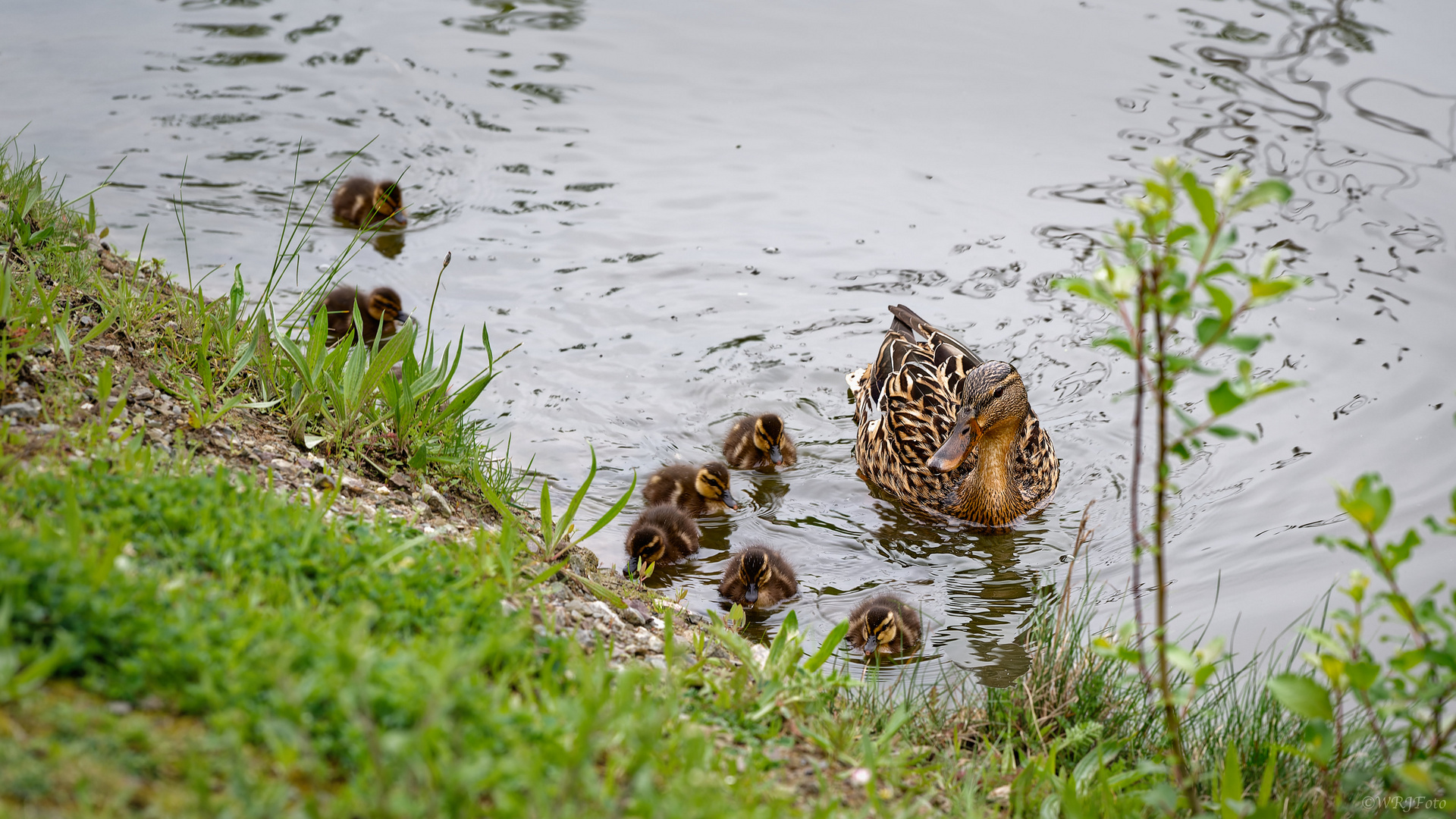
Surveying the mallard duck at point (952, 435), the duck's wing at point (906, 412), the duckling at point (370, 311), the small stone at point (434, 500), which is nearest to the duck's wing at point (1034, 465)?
the mallard duck at point (952, 435)

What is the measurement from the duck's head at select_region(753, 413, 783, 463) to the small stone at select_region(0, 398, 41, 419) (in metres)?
3.27

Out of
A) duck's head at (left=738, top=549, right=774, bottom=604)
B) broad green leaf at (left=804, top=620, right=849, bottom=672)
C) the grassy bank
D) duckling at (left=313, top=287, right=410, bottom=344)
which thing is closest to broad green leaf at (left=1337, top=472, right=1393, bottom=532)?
the grassy bank

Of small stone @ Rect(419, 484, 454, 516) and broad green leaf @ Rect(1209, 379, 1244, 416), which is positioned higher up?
broad green leaf @ Rect(1209, 379, 1244, 416)

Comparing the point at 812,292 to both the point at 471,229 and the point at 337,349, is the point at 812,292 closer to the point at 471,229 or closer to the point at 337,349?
the point at 471,229

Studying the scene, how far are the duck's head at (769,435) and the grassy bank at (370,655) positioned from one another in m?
1.43

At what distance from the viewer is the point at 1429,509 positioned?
4852 millimetres

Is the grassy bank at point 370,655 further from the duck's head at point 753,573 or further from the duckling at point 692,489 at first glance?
the duckling at point 692,489

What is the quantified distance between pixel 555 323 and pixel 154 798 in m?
4.70

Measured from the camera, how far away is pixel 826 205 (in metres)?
7.36

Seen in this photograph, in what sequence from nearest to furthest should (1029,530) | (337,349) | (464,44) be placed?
1. (337,349)
2. (1029,530)
3. (464,44)

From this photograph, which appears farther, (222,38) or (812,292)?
(222,38)

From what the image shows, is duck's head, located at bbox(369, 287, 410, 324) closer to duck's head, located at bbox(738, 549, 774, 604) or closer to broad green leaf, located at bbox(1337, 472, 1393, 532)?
duck's head, located at bbox(738, 549, 774, 604)

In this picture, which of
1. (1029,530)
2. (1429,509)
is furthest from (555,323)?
(1429,509)

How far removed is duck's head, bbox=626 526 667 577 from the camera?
179 inches
